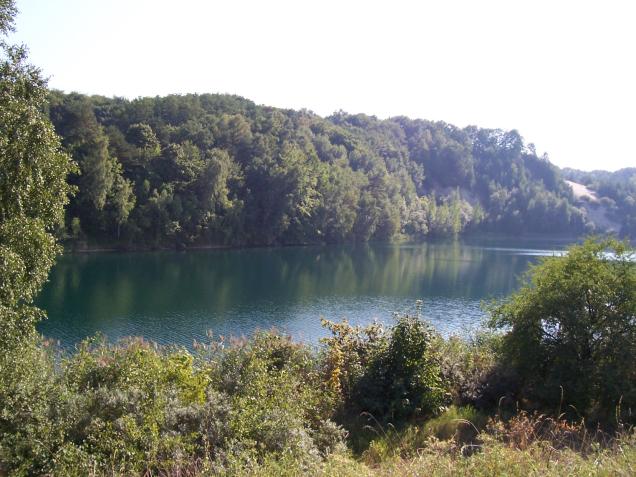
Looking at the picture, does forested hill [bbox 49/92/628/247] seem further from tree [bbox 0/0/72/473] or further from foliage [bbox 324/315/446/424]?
foliage [bbox 324/315/446/424]

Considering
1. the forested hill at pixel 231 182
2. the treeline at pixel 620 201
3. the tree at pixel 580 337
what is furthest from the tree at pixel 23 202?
the treeline at pixel 620 201

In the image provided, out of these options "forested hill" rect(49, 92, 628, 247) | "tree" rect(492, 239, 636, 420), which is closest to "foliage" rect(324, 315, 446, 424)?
"tree" rect(492, 239, 636, 420)

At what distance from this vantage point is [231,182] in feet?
251

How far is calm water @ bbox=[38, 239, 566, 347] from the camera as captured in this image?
2994 cm

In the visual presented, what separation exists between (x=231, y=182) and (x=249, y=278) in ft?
101

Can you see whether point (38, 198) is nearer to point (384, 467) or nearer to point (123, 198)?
point (384, 467)

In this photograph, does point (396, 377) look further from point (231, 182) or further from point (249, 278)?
point (231, 182)

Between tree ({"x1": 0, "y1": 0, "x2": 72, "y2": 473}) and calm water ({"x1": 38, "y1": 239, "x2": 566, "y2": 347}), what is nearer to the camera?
tree ({"x1": 0, "y1": 0, "x2": 72, "y2": 473})

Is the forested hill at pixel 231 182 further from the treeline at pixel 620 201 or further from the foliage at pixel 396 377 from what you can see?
the foliage at pixel 396 377

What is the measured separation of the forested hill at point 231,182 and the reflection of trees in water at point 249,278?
4.73m

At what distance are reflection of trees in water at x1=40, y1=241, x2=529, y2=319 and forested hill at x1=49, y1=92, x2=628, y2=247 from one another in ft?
15.5

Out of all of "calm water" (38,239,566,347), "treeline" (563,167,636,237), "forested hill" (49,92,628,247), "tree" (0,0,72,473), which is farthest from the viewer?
"treeline" (563,167,636,237)

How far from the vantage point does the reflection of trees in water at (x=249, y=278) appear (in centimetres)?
3622

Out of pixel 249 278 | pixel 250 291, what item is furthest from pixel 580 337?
pixel 249 278
